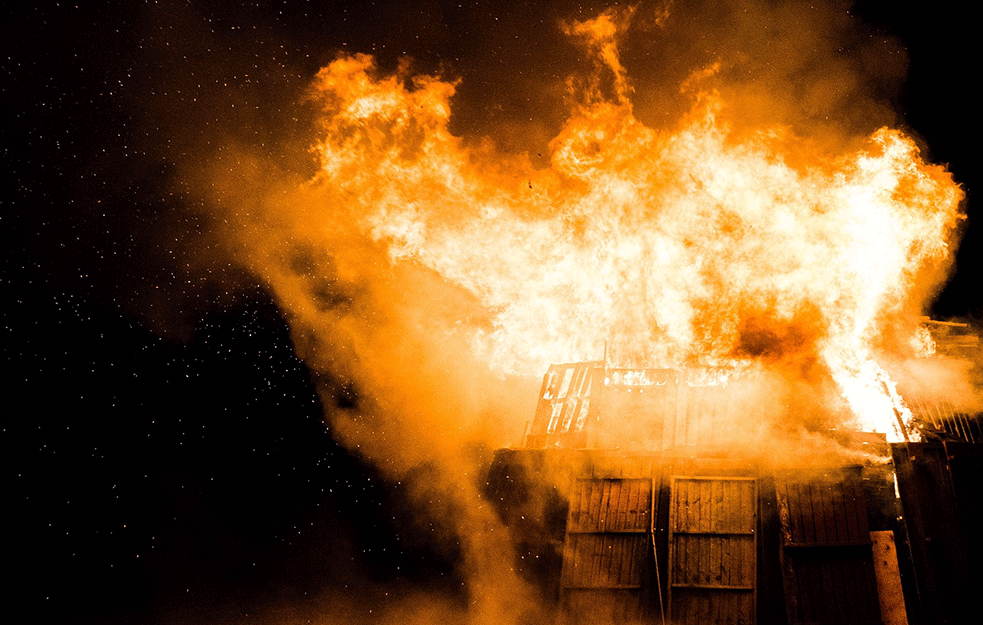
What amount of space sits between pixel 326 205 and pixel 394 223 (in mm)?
1554

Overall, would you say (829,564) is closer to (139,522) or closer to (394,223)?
(394,223)

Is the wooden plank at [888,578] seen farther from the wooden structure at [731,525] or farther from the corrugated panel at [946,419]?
the corrugated panel at [946,419]

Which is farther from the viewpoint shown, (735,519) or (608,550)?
(608,550)

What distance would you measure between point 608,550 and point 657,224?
5976 millimetres

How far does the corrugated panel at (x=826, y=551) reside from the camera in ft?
19.4

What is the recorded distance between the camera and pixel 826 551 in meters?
6.18

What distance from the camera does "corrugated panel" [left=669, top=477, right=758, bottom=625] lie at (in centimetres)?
627

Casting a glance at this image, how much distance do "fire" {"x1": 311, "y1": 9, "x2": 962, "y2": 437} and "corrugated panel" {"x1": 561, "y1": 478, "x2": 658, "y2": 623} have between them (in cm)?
266

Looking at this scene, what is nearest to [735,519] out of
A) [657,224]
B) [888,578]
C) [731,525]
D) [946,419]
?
[731,525]

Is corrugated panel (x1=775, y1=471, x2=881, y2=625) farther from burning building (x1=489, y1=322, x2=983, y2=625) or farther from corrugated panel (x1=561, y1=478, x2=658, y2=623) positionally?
corrugated panel (x1=561, y1=478, x2=658, y2=623)

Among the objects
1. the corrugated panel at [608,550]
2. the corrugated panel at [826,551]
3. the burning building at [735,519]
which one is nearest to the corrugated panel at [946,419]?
the burning building at [735,519]

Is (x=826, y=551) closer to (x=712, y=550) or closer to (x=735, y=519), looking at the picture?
(x=735, y=519)

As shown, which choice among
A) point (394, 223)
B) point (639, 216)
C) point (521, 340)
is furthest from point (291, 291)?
point (639, 216)

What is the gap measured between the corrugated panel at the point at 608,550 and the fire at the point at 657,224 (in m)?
2.66
